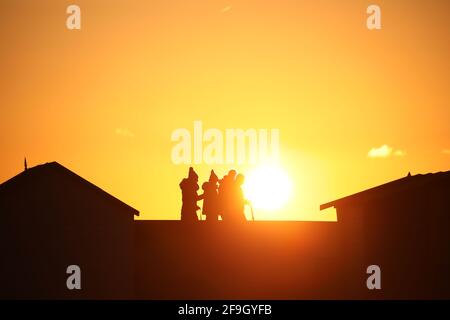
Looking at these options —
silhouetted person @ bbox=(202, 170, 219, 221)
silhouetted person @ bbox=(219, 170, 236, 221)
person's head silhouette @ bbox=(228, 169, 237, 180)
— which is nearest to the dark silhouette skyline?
silhouetted person @ bbox=(202, 170, 219, 221)

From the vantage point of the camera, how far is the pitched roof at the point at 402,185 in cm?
4144

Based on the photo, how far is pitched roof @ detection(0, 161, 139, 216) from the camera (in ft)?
134

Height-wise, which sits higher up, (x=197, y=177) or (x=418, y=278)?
(x=197, y=177)

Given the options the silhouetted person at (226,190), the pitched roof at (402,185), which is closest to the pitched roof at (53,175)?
the silhouetted person at (226,190)

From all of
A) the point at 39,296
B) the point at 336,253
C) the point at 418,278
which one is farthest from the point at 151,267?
the point at 418,278

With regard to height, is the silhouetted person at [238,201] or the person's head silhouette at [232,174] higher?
the person's head silhouette at [232,174]

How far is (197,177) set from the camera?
39.1 meters

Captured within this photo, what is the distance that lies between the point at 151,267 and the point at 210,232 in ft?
8.77

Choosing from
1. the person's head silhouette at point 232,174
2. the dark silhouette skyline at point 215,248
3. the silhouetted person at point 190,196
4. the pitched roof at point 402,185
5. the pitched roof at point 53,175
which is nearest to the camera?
the person's head silhouette at point 232,174

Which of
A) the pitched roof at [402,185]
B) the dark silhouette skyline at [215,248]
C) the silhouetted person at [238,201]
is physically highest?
the pitched roof at [402,185]

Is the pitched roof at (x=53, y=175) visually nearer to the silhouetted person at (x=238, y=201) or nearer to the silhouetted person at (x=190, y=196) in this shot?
the silhouetted person at (x=190, y=196)

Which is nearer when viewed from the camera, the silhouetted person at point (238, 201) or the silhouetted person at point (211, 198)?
the silhouetted person at point (238, 201)
